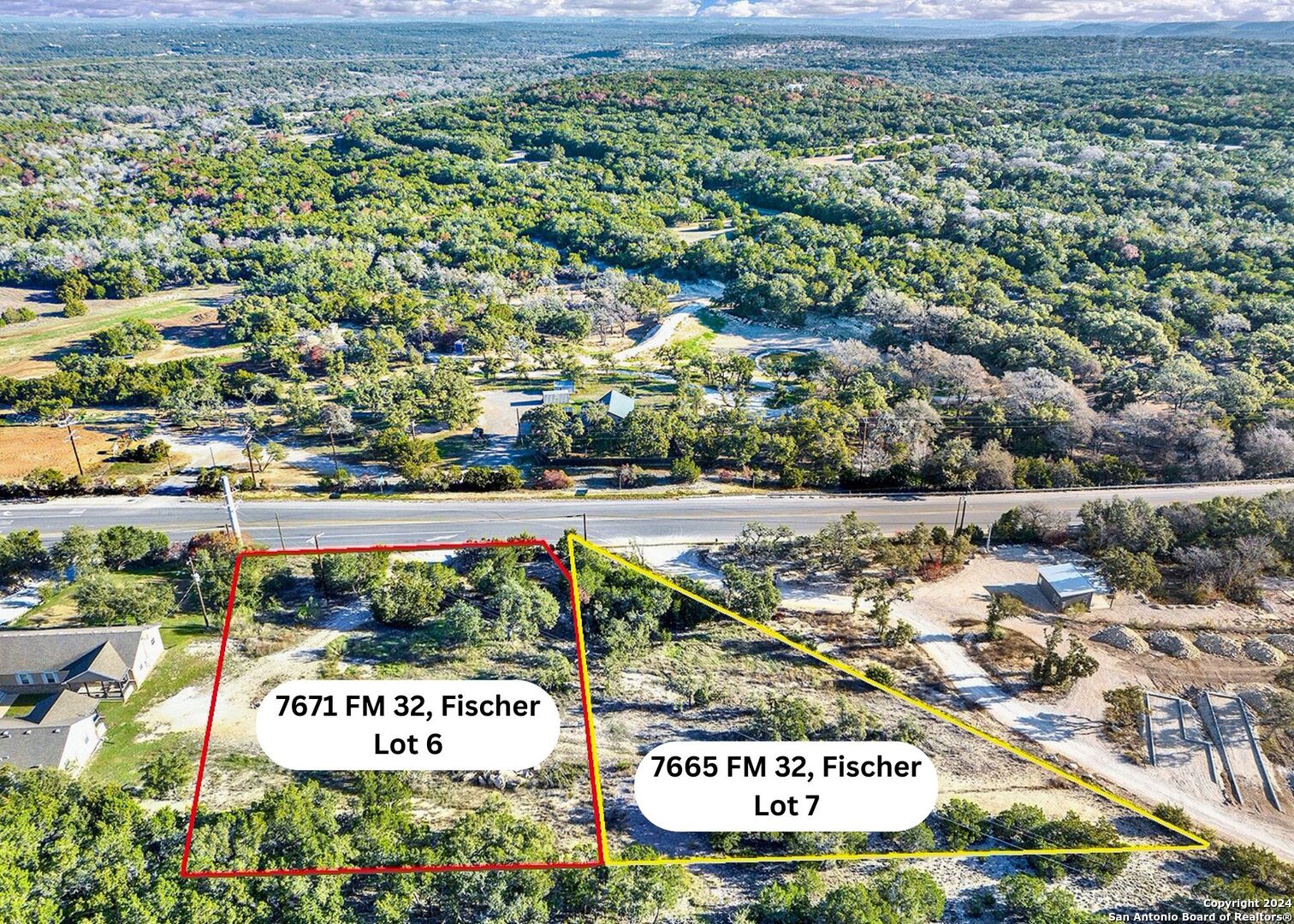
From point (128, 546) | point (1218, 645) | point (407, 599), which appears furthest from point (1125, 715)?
point (128, 546)

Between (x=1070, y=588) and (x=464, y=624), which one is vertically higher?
(x=464, y=624)

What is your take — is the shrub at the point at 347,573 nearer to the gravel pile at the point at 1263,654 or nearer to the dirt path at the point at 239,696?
the dirt path at the point at 239,696

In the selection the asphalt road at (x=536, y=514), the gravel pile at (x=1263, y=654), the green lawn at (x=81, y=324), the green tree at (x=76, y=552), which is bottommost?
the asphalt road at (x=536, y=514)

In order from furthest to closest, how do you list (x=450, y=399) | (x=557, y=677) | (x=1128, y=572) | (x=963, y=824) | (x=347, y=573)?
(x=450, y=399) → (x=347, y=573) → (x=1128, y=572) → (x=557, y=677) → (x=963, y=824)

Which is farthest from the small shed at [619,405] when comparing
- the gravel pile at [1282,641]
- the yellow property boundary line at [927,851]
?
the gravel pile at [1282,641]

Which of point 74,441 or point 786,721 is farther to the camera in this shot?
point 74,441

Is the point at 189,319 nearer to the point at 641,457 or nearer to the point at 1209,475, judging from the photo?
the point at 641,457

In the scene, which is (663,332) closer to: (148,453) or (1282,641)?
(148,453)
